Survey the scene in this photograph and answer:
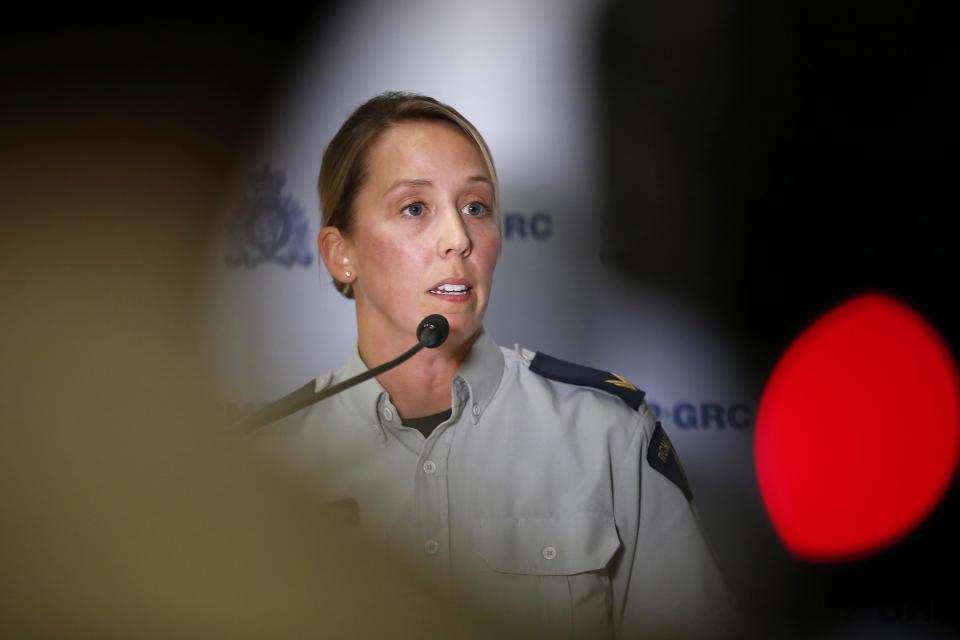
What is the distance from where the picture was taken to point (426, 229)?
1009 mm

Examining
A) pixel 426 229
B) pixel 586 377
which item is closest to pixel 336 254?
pixel 426 229

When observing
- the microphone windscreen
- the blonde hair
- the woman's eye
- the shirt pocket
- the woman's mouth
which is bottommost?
the shirt pocket

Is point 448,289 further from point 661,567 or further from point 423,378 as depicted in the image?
point 661,567

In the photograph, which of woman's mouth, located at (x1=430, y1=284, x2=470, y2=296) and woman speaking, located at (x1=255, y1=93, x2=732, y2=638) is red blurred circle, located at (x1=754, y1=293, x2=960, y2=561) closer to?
woman speaking, located at (x1=255, y1=93, x2=732, y2=638)

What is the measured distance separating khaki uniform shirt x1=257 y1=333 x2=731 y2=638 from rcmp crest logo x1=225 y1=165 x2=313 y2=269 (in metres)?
0.28

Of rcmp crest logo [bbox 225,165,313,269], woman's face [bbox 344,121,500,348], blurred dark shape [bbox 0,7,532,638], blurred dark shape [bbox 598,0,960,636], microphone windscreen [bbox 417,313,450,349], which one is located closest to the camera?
blurred dark shape [bbox 0,7,532,638]

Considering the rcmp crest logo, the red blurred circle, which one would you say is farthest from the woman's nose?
the red blurred circle

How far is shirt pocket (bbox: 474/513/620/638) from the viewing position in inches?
39.1

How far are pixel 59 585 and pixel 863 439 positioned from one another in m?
1.27

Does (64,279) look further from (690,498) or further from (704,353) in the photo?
(704,353)

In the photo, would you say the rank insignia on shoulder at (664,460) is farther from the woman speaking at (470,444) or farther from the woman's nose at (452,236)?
the woman's nose at (452,236)

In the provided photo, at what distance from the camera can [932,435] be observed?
1.42 m

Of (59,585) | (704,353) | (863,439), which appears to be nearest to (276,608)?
(59,585)

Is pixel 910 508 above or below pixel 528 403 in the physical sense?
below
